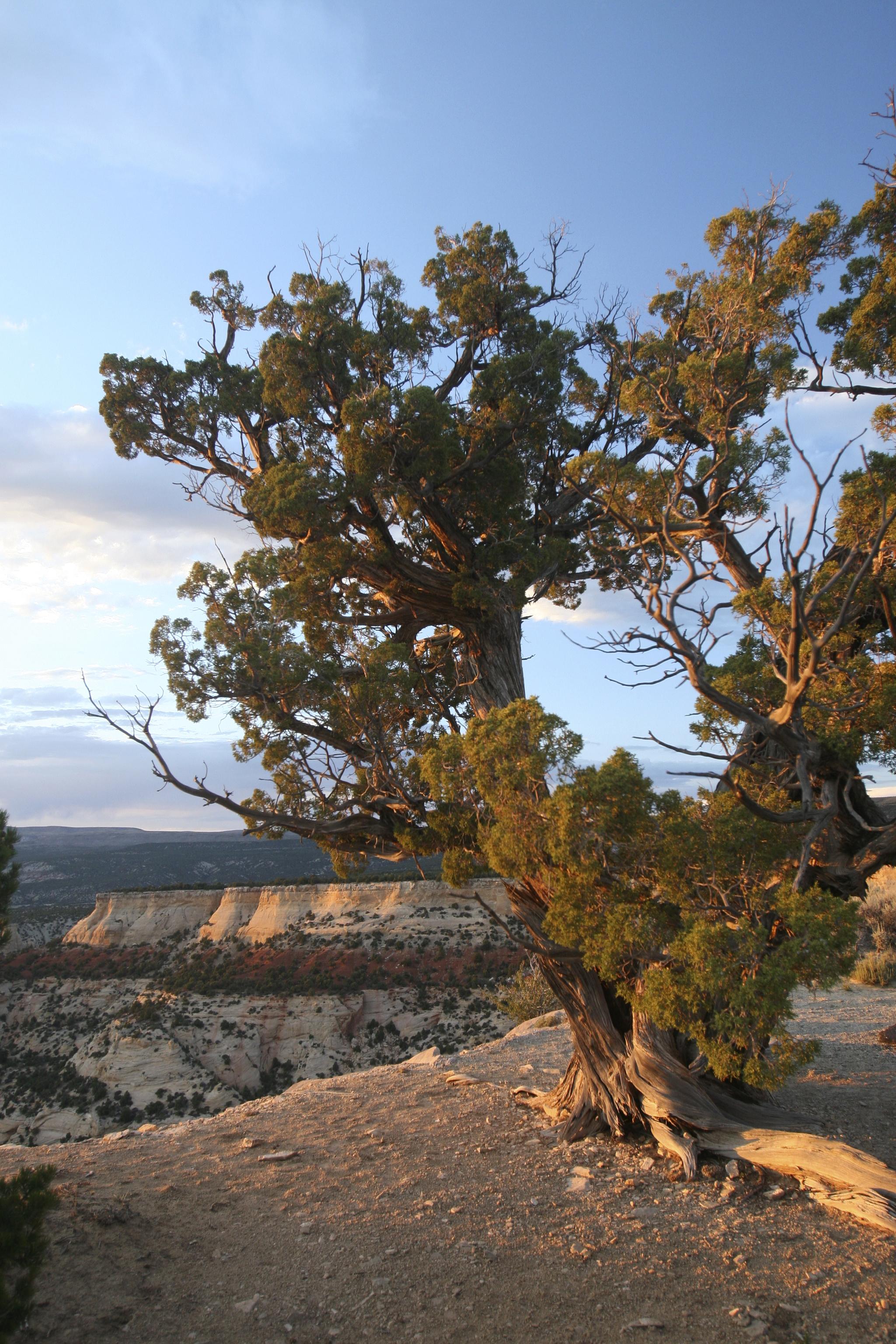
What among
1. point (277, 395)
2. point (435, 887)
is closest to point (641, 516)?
point (277, 395)

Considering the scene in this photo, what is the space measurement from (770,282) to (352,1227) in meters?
9.90

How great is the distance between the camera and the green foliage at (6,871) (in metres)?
7.08

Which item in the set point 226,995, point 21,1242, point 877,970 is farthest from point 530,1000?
point 226,995

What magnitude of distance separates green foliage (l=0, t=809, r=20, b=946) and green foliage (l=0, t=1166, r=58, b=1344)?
10.8 feet

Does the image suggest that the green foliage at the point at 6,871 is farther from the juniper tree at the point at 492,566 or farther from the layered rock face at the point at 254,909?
the layered rock face at the point at 254,909

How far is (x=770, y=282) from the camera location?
28.2 ft

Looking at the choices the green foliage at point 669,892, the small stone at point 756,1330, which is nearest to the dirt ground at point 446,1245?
the small stone at point 756,1330

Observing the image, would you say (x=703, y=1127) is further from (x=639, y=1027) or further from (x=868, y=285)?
(x=868, y=285)

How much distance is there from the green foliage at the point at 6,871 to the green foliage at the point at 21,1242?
3.28 metres

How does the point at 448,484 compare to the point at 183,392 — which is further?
the point at 183,392

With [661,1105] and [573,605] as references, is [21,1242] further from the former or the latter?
[573,605]

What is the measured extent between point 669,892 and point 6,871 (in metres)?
6.06

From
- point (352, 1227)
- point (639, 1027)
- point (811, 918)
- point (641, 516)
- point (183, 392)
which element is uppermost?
point (183, 392)

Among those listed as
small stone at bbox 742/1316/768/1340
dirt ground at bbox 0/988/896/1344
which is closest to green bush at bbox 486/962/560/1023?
dirt ground at bbox 0/988/896/1344
